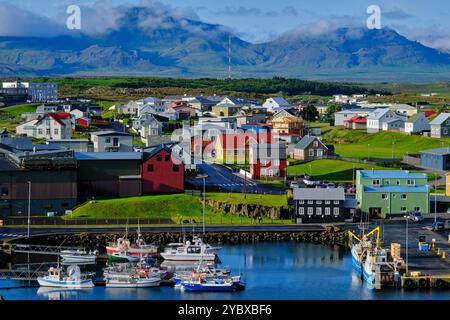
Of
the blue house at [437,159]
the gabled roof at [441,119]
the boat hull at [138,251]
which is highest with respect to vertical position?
the gabled roof at [441,119]

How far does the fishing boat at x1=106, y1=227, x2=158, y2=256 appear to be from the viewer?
16.5 m

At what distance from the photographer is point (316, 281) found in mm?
14234

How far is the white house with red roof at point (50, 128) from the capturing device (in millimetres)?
32750

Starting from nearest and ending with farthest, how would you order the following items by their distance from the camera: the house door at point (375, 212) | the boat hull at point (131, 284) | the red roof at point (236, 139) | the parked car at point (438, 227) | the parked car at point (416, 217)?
the boat hull at point (131, 284)
the parked car at point (438, 227)
the parked car at point (416, 217)
the house door at point (375, 212)
the red roof at point (236, 139)

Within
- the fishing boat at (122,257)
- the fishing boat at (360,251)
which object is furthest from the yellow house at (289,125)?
the fishing boat at (122,257)

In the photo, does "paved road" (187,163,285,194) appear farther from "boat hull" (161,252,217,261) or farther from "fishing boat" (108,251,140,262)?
"fishing boat" (108,251,140,262)

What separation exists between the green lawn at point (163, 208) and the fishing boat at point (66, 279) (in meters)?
5.22

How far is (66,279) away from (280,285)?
3.26m

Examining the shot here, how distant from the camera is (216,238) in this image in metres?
17.9

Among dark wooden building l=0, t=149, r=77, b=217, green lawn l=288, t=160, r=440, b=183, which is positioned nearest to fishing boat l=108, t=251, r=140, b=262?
dark wooden building l=0, t=149, r=77, b=217

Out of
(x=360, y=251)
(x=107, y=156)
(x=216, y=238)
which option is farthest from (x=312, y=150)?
(x=360, y=251)

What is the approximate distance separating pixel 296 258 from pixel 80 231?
460 centimetres

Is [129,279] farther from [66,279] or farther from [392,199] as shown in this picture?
[392,199]

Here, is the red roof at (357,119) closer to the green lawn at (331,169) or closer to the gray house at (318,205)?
the green lawn at (331,169)
